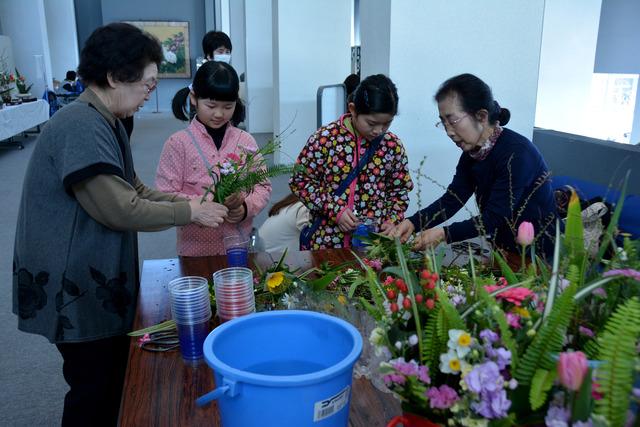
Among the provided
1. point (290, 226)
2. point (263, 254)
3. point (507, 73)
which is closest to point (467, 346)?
point (263, 254)

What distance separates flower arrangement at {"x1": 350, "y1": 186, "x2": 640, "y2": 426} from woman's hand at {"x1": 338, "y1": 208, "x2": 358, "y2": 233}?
116 cm

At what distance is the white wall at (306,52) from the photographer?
19.7ft

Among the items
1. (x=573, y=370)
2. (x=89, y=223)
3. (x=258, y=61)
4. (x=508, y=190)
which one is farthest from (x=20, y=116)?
(x=573, y=370)

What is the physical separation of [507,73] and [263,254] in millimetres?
1641

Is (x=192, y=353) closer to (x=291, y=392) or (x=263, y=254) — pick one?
(x=291, y=392)

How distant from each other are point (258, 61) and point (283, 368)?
313 inches

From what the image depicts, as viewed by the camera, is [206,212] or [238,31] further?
[238,31]

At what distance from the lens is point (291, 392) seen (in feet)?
2.05

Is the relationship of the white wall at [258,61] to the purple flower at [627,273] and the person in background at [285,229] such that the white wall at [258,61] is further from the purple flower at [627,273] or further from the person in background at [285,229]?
the purple flower at [627,273]

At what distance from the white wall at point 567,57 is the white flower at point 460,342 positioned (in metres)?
5.56

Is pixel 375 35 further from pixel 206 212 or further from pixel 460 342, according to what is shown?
pixel 460 342

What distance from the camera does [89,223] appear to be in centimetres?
131

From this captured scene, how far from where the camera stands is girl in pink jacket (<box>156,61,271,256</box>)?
185cm

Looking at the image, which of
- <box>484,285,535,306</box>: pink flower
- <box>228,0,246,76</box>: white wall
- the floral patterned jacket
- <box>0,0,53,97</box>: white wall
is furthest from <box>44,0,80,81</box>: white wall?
<box>484,285,535,306</box>: pink flower
